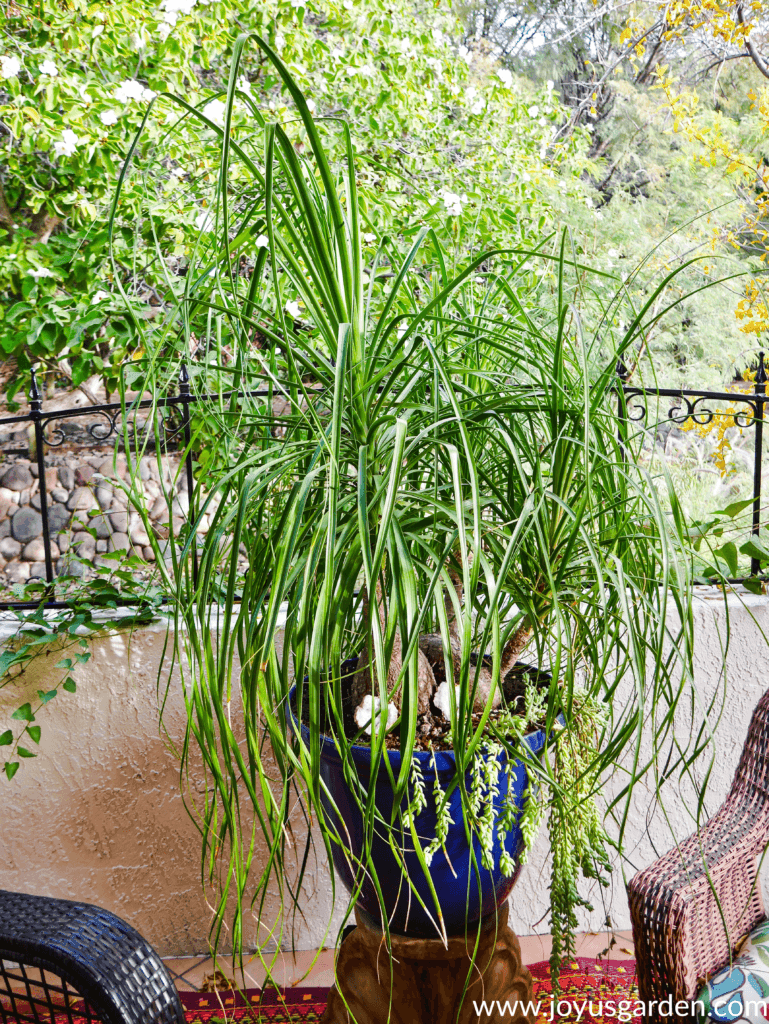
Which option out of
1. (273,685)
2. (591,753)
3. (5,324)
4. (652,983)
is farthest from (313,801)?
(5,324)

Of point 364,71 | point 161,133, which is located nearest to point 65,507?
point 161,133

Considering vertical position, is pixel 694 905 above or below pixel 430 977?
above

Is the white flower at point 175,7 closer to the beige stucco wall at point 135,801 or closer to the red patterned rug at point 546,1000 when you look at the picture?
the beige stucco wall at point 135,801

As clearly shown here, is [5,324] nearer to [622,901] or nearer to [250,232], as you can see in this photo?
[250,232]

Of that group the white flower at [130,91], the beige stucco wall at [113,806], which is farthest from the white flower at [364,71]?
the beige stucco wall at [113,806]

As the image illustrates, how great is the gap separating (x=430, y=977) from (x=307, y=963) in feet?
2.35

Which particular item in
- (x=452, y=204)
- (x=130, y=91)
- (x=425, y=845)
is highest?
(x=130, y=91)

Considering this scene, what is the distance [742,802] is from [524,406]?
29.5 inches

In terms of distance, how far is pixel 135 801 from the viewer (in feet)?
5.31

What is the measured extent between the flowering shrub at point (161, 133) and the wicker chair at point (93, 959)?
5.28ft

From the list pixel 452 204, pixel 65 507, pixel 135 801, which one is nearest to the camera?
pixel 135 801

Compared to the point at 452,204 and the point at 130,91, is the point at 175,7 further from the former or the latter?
the point at 452,204

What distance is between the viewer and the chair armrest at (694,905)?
0.96 metres

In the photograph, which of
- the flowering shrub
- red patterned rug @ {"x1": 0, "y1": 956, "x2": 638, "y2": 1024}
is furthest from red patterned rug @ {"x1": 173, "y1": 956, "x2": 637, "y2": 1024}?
the flowering shrub
